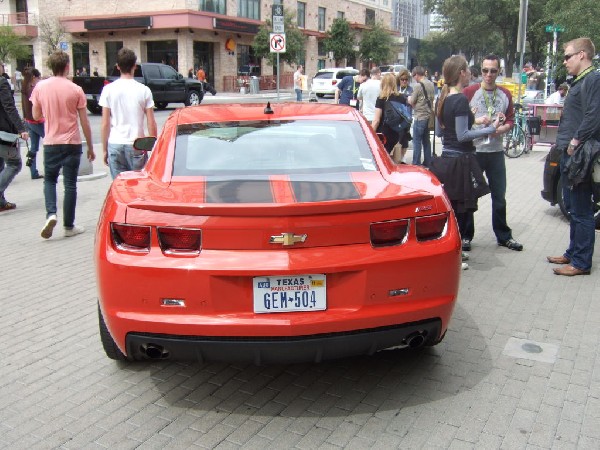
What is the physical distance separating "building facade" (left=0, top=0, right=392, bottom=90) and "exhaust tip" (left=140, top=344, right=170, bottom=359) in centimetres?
4273

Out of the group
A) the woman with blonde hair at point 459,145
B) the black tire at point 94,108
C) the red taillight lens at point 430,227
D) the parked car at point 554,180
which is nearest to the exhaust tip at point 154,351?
the red taillight lens at point 430,227

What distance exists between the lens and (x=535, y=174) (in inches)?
475

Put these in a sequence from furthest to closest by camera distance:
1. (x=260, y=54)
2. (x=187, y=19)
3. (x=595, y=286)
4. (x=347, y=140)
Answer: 1. (x=260, y=54)
2. (x=187, y=19)
3. (x=595, y=286)
4. (x=347, y=140)

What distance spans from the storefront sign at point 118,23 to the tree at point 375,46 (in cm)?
2407

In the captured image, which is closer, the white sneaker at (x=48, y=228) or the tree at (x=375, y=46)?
the white sneaker at (x=48, y=228)

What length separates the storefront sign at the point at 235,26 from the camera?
45750mm

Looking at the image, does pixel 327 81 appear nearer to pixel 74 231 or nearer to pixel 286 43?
pixel 286 43

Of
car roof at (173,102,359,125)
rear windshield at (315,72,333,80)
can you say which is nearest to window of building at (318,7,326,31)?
rear windshield at (315,72,333,80)

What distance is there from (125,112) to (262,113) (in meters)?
2.71

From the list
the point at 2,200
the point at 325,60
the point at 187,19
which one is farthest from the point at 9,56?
the point at 2,200

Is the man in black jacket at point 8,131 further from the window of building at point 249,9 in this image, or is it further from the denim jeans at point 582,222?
the window of building at point 249,9

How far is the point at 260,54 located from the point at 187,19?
6333 millimetres

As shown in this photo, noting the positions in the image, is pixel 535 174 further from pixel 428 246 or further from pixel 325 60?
pixel 325 60

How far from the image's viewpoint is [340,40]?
57.9 meters
